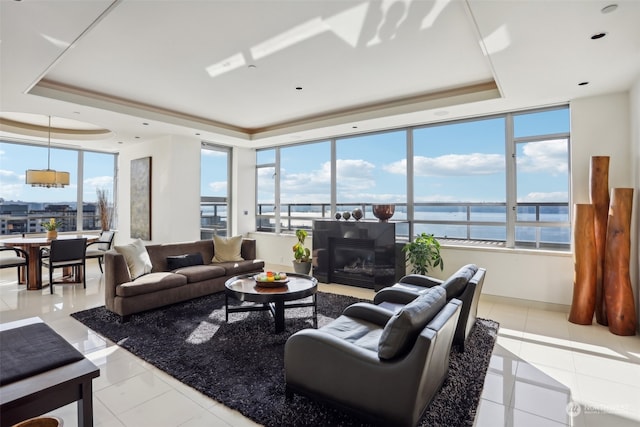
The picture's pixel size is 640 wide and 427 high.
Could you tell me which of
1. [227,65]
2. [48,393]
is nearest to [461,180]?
[227,65]

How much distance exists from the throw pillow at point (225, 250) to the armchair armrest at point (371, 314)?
3.02 metres

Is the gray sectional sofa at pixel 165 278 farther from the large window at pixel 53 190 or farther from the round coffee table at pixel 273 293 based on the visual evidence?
the large window at pixel 53 190

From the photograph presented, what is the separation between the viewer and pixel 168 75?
4031 millimetres

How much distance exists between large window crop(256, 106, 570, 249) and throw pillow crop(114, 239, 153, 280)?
362 cm

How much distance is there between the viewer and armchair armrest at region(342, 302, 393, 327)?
271cm

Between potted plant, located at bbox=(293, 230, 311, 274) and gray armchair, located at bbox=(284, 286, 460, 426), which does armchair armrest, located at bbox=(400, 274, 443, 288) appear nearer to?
gray armchair, located at bbox=(284, 286, 460, 426)

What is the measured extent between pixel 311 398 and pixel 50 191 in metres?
8.25

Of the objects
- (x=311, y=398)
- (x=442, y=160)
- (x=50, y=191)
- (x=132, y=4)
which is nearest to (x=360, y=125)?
(x=442, y=160)

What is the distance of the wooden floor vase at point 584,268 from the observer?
383 cm

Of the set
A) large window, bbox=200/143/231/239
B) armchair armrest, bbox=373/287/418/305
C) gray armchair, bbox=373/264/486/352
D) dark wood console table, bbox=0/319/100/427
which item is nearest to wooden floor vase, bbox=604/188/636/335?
gray armchair, bbox=373/264/486/352

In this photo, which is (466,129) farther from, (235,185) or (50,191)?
(50,191)

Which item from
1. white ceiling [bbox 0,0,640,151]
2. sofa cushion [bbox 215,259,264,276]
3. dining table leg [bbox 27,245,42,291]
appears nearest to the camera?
white ceiling [bbox 0,0,640,151]

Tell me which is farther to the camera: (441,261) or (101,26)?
(441,261)

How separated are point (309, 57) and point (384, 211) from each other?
9.53 feet
